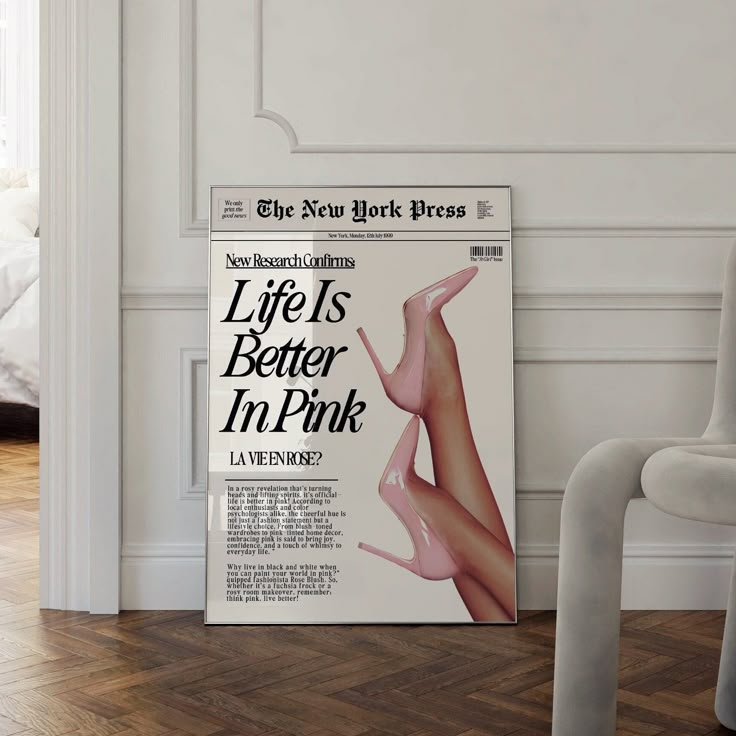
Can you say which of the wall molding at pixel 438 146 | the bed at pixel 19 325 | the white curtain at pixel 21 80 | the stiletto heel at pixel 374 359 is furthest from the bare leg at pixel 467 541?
the white curtain at pixel 21 80

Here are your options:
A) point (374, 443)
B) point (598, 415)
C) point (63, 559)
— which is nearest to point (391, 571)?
point (374, 443)

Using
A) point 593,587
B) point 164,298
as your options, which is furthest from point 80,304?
point 593,587

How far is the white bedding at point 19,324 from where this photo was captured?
4.14 metres

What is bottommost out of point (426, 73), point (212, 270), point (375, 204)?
point (212, 270)

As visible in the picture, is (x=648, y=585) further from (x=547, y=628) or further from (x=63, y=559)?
(x=63, y=559)

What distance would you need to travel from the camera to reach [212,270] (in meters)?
2.14

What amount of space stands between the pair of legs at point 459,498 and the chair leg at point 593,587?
81 centimetres

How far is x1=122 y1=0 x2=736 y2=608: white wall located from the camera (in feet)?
7.11

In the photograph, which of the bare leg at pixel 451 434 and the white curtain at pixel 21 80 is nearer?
the bare leg at pixel 451 434

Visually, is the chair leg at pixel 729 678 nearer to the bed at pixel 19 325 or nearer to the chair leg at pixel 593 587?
the chair leg at pixel 593 587

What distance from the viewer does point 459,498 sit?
2123 millimetres

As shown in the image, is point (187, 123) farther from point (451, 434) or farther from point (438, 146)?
point (451, 434)

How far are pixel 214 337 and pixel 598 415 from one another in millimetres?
941

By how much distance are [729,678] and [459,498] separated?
752mm
